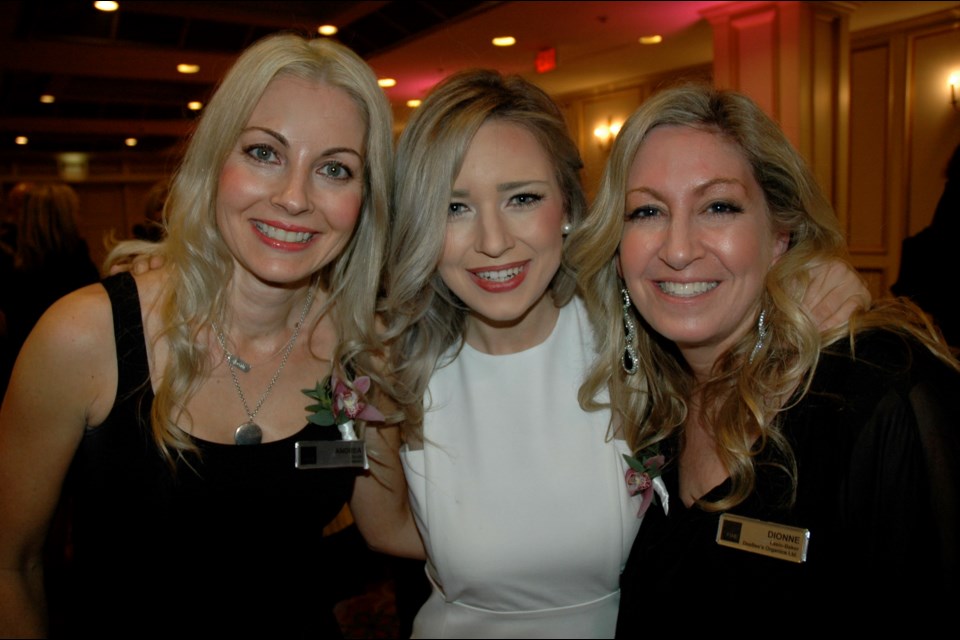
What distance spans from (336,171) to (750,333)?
1.08m

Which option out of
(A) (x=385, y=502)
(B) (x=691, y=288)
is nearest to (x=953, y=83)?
(B) (x=691, y=288)

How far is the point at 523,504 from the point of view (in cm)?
182

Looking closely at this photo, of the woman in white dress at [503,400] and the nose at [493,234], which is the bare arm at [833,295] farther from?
the nose at [493,234]

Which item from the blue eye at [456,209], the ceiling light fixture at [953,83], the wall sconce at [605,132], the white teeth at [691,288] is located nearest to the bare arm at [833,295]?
the white teeth at [691,288]

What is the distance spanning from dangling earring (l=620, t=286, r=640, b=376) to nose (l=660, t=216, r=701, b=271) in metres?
0.28

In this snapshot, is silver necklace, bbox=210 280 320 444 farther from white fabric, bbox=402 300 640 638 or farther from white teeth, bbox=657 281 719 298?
white teeth, bbox=657 281 719 298

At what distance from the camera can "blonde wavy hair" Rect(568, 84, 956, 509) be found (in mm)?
1533

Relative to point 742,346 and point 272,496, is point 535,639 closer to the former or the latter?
point 272,496

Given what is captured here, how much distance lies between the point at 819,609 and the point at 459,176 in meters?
1.24

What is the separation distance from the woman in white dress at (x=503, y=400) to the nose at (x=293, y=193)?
0.88ft

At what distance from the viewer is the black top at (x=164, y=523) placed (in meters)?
1.68

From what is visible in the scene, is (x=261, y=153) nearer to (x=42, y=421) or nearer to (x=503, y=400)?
(x=42, y=421)

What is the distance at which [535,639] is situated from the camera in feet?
Answer: 5.92

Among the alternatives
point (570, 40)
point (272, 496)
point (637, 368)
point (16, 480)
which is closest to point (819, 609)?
point (637, 368)
